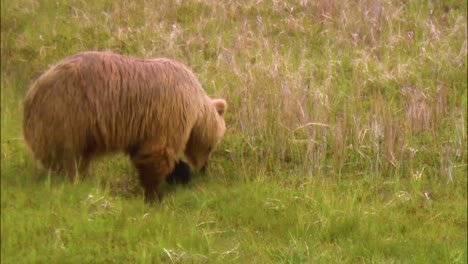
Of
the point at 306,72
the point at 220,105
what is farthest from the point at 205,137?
the point at 306,72

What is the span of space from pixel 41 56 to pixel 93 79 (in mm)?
821

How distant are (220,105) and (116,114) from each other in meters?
1.49

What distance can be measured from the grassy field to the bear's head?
17 centimetres

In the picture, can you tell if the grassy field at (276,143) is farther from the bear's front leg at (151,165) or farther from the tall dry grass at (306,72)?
the bear's front leg at (151,165)

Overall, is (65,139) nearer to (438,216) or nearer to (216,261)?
(216,261)

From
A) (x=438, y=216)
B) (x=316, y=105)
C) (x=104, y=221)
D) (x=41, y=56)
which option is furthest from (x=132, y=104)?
(x=438, y=216)

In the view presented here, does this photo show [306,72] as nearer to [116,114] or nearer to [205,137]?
[205,137]

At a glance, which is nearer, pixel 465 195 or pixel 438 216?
pixel 438 216

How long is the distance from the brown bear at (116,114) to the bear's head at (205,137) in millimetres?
10

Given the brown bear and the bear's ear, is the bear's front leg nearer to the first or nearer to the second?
the brown bear

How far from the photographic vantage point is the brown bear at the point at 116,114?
572 cm

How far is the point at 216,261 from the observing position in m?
5.16

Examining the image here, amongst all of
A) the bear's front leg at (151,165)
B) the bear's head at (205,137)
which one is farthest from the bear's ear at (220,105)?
the bear's front leg at (151,165)

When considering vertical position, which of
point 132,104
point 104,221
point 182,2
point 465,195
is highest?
point 182,2
